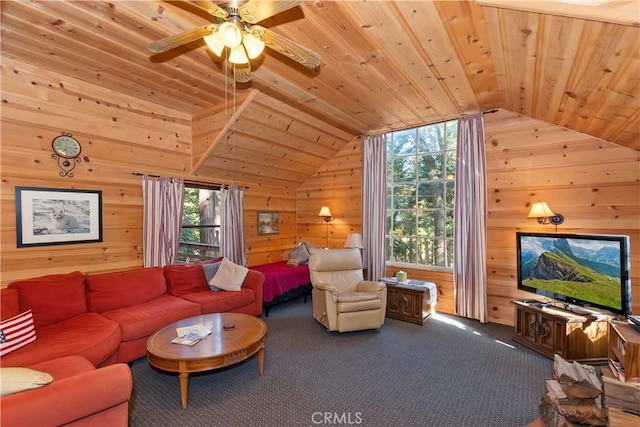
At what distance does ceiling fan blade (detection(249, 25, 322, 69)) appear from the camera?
177cm

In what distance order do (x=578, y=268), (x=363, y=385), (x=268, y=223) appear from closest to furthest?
1. (x=363, y=385)
2. (x=578, y=268)
3. (x=268, y=223)

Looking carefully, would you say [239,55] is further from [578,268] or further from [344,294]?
[578,268]

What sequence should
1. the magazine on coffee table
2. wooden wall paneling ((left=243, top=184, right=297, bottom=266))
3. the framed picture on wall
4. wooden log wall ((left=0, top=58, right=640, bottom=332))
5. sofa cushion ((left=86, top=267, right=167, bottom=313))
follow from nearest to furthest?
the magazine on coffee table < wooden log wall ((left=0, top=58, right=640, bottom=332)) < sofa cushion ((left=86, top=267, right=167, bottom=313)) < wooden wall paneling ((left=243, top=184, right=297, bottom=266)) < the framed picture on wall

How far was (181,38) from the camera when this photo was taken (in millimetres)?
1726

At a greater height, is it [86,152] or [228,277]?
[86,152]

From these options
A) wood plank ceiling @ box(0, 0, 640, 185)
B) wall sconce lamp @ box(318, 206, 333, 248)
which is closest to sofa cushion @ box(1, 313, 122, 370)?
wood plank ceiling @ box(0, 0, 640, 185)

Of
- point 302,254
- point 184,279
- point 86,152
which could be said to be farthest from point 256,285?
point 86,152

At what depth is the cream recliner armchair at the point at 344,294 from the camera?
11.2 feet

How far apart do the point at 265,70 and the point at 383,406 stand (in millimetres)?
3139

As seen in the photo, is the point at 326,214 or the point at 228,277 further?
the point at 326,214

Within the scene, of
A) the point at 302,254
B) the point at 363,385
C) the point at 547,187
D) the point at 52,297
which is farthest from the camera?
the point at 302,254

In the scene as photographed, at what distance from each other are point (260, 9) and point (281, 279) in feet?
11.2

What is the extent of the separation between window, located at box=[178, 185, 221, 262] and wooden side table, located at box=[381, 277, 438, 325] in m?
2.82

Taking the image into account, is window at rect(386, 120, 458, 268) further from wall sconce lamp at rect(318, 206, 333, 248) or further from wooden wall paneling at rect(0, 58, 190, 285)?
wooden wall paneling at rect(0, 58, 190, 285)
